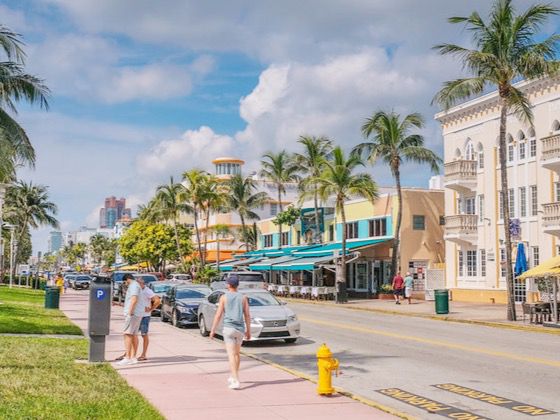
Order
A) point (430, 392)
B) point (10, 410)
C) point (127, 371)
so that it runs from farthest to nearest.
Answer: point (127, 371)
point (430, 392)
point (10, 410)

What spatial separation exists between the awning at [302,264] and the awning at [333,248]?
0.91 meters

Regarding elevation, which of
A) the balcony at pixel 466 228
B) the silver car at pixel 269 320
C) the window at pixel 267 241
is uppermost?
the window at pixel 267 241

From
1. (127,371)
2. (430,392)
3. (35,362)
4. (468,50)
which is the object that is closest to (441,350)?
(430,392)

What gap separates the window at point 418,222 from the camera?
46344 mm

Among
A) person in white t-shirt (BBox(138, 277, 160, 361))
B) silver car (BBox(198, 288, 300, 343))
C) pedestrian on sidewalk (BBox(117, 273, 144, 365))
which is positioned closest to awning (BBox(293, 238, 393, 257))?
silver car (BBox(198, 288, 300, 343))

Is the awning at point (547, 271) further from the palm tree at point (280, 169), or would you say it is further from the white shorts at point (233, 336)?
the palm tree at point (280, 169)

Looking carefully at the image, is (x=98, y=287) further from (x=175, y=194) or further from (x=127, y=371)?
(x=175, y=194)

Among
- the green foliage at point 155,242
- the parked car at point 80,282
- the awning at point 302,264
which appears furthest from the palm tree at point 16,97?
the green foliage at point 155,242

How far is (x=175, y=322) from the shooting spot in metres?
23.5

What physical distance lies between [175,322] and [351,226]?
29237 millimetres

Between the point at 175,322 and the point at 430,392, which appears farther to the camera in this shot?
the point at 175,322

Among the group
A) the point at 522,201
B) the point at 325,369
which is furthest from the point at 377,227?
the point at 325,369

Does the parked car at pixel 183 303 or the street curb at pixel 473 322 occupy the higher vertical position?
the parked car at pixel 183 303

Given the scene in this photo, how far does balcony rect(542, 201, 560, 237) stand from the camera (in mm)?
32344
